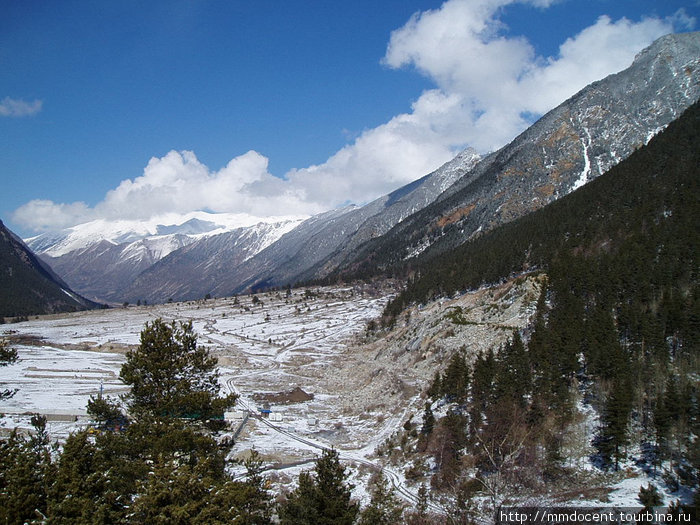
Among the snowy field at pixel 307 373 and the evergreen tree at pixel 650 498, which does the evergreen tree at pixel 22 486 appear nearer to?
the snowy field at pixel 307 373

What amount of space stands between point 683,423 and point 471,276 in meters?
60.2

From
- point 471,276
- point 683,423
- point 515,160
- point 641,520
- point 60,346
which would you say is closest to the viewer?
point 641,520

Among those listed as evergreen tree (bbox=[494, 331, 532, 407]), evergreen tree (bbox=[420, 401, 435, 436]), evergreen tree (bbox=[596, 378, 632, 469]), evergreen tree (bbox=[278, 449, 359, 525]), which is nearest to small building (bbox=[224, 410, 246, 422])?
evergreen tree (bbox=[420, 401, 435, 436])

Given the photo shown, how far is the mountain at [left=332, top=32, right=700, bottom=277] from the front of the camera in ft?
520

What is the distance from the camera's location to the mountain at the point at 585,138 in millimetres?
158500

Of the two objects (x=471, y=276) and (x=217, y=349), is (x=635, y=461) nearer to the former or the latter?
(x=471, y=276)

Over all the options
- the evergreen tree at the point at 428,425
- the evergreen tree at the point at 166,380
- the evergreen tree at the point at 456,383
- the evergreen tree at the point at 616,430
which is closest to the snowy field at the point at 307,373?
the evergreen tree at the point at 616,430

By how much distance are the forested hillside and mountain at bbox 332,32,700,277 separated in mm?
91647

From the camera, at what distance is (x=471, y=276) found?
84.0m

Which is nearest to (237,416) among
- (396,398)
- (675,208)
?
(396,398)

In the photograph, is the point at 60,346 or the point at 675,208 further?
the point at 60,346

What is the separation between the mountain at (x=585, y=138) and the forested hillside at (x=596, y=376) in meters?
91.6

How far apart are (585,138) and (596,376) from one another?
170250 millimetres

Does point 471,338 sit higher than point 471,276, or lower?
lower
